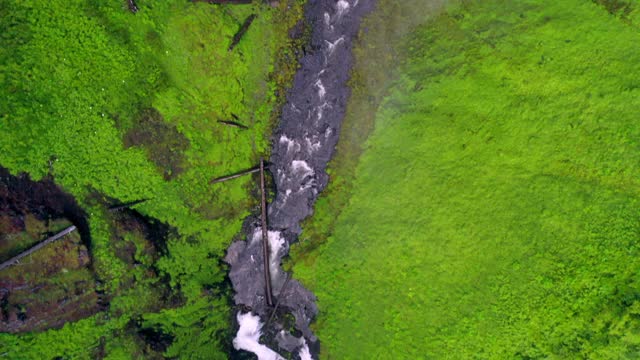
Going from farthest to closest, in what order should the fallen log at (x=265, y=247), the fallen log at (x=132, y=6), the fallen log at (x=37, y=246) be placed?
the fallen log at (x=265, y=247) → the fallen log at (x=132, y=6) → the fallen log at (x=37, y=246)

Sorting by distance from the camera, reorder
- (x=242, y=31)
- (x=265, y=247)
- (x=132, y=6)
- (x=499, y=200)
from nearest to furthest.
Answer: (x=499, y=200) → (x=132, y=6) → (x=242, y=31) → (x=265, y=247)

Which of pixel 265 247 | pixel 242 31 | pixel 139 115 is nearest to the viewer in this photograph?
pixel 139 115

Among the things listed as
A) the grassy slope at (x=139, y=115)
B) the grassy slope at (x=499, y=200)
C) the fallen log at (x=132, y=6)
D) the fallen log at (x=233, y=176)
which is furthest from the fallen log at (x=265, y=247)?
the fallen log at (x=132, y=6)

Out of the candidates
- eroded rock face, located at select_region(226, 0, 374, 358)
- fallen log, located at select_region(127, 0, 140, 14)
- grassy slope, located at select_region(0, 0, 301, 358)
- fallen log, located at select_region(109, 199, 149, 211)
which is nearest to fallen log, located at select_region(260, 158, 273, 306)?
eroded rock face, located at select_region(226, 0, 374, 358)

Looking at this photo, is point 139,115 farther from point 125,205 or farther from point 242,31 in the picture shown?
point 242,31

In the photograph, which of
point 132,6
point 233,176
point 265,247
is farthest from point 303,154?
point 132,6

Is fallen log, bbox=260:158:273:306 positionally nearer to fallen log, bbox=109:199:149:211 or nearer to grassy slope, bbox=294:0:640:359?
grassy slope, bbox=294:0:640:359

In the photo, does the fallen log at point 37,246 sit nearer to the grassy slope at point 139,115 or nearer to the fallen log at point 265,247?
the grassy slope at point 139,115
